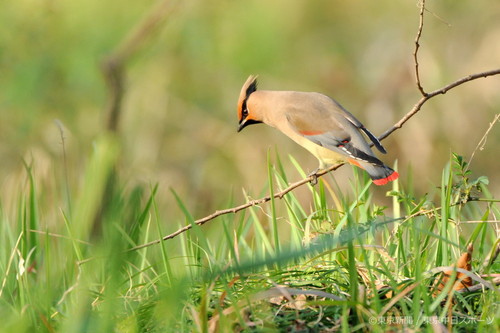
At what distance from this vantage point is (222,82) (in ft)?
37.1

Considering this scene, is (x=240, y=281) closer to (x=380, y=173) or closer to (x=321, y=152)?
(x=380, y=173)

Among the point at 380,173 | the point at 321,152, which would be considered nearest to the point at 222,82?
the point at 321,152

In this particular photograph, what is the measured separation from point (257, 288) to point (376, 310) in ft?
1.33

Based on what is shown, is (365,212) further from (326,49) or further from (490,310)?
(326,49)

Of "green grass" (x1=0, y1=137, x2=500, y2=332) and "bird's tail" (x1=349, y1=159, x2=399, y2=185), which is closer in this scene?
"green grass" (x1=0, y1=137, x2=500, y2=332)

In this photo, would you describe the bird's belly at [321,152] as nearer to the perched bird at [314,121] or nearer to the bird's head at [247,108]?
the perched bird at [314,121]

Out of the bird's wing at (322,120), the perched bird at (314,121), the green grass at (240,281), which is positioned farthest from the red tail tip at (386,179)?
the bird's wing at (322,120)

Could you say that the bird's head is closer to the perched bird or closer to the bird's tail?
the perched bird

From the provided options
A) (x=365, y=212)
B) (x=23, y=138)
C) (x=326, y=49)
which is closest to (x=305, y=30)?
(x=326, y=49)

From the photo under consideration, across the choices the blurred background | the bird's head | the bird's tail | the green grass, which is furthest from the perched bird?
the blurred background

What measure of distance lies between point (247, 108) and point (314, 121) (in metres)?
0.49

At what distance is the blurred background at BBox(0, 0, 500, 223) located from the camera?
9742 millimetres

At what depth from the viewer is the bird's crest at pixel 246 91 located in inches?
192

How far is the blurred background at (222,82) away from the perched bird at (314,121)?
411 centimetres
